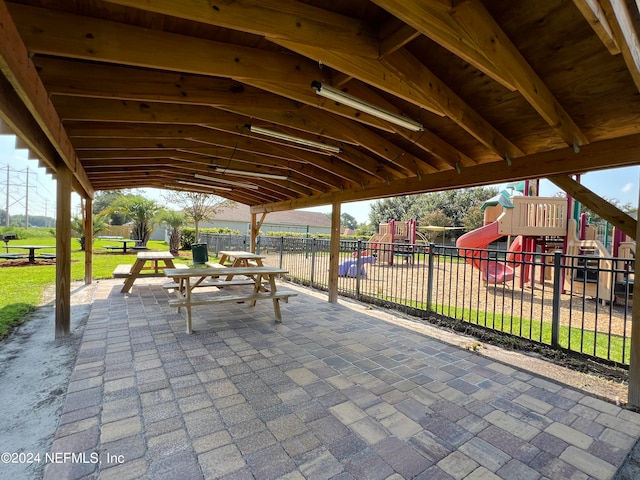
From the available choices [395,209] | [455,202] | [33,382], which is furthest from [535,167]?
[395,209]

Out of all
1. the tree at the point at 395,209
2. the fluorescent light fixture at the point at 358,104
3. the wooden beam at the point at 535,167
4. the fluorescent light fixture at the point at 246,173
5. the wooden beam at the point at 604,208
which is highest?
the tree at the point at 395,209

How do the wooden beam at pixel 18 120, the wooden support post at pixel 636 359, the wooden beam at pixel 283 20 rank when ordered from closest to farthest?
the wooden beam at pixel 283 20 < the wooden beam at pixel 18 120 < the wooden support post at pixel 636 359

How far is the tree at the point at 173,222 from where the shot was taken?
49.9 ft

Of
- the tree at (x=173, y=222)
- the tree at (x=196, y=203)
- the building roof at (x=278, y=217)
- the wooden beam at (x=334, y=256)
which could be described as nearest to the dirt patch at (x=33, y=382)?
the wooden beam at (x=334, y=256)

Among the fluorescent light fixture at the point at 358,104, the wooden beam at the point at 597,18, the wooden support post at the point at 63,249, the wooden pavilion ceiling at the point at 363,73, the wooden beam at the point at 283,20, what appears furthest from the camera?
the wooden support post at the point at 63,249

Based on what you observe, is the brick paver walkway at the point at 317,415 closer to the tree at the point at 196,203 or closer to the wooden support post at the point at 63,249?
the wooden support post at the point at 63,249

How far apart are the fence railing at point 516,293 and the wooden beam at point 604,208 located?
0.43 metres

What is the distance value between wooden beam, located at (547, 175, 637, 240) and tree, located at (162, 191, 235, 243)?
13.7 m

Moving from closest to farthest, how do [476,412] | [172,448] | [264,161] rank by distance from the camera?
[172,448] < [476,412] < [264,161]

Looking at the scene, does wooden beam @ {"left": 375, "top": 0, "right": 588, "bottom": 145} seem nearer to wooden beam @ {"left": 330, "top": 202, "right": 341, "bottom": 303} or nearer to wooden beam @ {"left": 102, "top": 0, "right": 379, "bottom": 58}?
wooden beam @ {"left": 102, "top": 0, "right": 379, "bottom": 58}

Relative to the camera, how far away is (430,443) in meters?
1.97

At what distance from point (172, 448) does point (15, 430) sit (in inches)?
44.4

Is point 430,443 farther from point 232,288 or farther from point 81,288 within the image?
point 81,288

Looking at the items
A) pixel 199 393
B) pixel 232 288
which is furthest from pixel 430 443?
pixel 232 288
